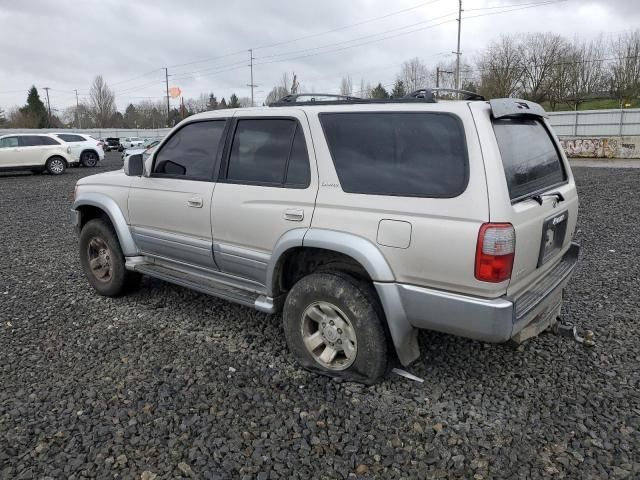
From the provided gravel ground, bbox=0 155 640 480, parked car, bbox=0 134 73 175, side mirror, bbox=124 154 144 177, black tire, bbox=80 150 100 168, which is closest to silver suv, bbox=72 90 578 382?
side mirror, bbox=124 154 144 177

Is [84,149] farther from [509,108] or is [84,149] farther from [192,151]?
[509,108]

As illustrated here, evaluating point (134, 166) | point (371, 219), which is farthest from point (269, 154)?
point (134, 166)

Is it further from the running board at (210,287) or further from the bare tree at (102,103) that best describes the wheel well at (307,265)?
the bare tree at (102,103)

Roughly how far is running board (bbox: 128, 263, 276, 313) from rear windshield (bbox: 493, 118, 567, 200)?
181 centimetres

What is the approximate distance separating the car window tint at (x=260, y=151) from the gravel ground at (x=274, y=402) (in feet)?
4.36

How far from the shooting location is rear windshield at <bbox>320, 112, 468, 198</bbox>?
2.75m

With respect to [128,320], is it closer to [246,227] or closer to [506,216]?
[246,227]

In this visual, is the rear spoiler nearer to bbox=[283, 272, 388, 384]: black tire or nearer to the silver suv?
the silver suv

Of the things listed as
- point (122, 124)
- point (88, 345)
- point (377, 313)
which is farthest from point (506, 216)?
point (122, 124)

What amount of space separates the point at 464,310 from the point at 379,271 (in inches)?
20.5

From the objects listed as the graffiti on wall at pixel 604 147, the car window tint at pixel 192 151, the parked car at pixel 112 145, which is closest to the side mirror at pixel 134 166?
the car window tint at pixel 192 151

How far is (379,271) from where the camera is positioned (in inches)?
113

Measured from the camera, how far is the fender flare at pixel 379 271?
2.89 metres

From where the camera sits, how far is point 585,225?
320 inches
